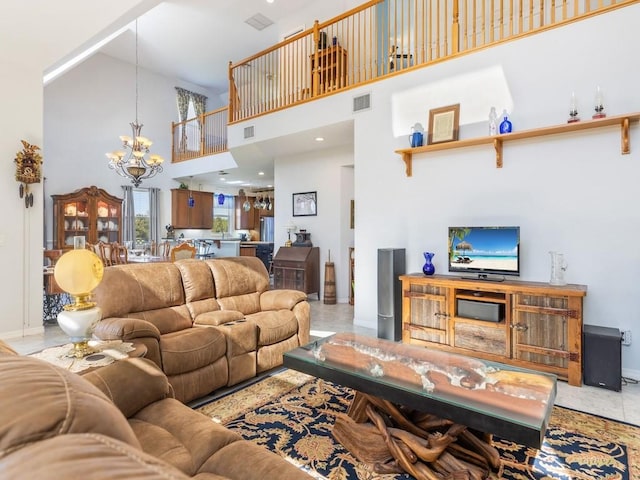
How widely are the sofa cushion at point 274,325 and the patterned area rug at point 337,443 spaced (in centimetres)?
45

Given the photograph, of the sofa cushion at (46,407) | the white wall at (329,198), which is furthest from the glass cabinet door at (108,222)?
the sofa cushion at (46,407)

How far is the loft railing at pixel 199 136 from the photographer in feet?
29.0

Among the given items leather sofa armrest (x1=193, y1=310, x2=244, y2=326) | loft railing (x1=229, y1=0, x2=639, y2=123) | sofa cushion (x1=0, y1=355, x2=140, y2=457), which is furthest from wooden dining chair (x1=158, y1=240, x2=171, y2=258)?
sofa cushion (x1=0, y1=355, x2=140, y2=457)

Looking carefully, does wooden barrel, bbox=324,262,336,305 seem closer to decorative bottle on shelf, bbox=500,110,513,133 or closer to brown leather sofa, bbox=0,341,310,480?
decorative bottle on shelf, bbox=500,110,513,133

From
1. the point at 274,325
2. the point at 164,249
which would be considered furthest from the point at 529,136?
the point at 164,249

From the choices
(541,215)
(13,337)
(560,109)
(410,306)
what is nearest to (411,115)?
(560,109)

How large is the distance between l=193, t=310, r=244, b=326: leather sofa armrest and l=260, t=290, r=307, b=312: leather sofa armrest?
1.51ft

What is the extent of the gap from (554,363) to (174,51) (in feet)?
30.6

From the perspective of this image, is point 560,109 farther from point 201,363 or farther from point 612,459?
point 201,363

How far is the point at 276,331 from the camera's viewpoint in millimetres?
3225

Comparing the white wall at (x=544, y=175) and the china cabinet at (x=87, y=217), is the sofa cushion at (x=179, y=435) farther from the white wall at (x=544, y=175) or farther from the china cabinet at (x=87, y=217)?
the china cabinet at (x=87, y=217)

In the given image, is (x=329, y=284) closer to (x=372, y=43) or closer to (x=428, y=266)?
(x=428, y=266)

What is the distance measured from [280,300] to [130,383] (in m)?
2.14

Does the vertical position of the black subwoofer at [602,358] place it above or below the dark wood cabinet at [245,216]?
below
